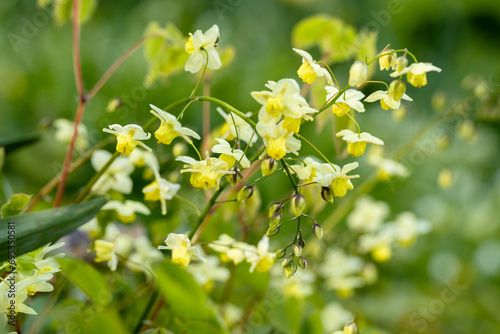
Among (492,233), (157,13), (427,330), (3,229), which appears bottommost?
(492,233)

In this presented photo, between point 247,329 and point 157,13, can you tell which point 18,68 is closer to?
point 157,13

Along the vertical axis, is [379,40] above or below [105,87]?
below

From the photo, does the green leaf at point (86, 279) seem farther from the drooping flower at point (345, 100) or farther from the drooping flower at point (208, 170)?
the drooping flower at point (345, 100)

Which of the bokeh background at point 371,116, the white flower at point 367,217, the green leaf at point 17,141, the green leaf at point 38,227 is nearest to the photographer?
the green leaf at point 38,227

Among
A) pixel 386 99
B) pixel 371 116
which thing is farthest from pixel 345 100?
pixel 371 116

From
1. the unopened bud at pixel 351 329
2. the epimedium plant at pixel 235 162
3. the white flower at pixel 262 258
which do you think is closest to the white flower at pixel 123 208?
the epimedium plant at pixel 235 162

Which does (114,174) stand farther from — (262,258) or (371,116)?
(371,116)

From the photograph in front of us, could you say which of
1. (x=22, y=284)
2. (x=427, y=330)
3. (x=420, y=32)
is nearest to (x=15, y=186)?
(x=22, y=284)
